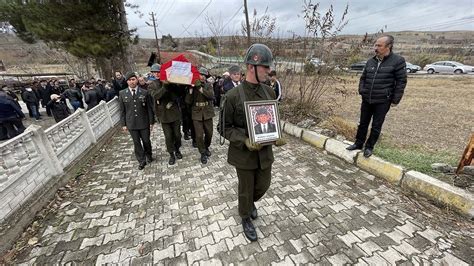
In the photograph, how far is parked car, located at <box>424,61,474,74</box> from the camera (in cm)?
2283

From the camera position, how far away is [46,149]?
3639mm

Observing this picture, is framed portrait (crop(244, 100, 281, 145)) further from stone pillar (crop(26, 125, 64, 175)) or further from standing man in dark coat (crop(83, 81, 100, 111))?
standing man in dark coat (crop(83, 81, 100, 111))

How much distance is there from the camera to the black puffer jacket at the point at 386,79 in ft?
10.6

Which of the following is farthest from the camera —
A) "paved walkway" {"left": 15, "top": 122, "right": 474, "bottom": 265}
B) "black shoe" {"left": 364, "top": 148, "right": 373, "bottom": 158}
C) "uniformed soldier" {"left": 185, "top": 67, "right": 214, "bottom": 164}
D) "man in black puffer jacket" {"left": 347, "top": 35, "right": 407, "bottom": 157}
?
"uniformed soldier" {"left": 185, "top": 67, "right": 214, "bottom": 164}

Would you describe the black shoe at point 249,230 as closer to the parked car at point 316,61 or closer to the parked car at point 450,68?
the parked car at point 316,61

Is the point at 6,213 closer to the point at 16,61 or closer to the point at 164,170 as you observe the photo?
the point at 164,170

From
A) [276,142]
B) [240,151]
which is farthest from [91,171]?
[276,142]

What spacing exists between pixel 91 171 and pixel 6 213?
179 cm

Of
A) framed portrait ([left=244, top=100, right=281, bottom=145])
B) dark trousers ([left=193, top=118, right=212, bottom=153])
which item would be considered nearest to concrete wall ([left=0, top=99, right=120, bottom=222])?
dark trousers ([left=193, top=118, right=212, bottom=153])

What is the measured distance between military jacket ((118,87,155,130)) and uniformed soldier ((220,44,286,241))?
2.62 m

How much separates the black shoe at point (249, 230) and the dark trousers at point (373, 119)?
8.38ft

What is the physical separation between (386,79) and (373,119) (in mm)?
662

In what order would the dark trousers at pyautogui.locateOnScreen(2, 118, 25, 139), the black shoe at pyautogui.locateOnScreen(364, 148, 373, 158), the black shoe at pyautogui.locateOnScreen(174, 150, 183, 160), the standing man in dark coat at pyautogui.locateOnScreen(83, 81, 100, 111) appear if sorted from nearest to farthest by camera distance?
1. the black shoe at pyautogui.locateOnScreen(364, 148, 373, 158)
2. the black shoe at pyautogui.locateOnScreen(174, 150, 183, 160)
3. the dark trousers at pyautogui.locateOnScreen(2, 118, 25, 139)
4. the standing man in dark coat at pyautogui.locateOnScreen(83, 81, 100, 111)

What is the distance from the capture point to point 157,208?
314 centimetres
